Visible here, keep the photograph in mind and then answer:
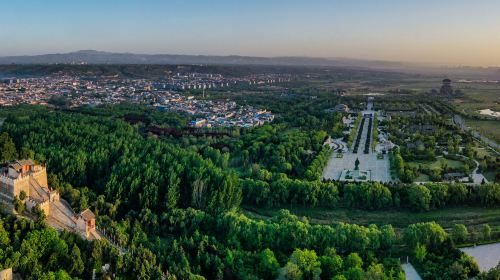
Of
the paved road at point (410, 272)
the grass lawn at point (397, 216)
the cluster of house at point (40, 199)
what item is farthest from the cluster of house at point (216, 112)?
the paved road at point (410, 272)

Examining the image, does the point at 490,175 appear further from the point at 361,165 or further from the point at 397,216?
the point at 397,216

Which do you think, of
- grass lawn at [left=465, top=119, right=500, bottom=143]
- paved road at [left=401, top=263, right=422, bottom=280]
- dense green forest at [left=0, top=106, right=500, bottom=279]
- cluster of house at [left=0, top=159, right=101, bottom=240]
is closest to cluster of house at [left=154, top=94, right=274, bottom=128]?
dense green forest at [left=0, top=106, right=500, bottom=279]

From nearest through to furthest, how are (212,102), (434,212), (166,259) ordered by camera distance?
(166,259) < (434,212) < (212,102)

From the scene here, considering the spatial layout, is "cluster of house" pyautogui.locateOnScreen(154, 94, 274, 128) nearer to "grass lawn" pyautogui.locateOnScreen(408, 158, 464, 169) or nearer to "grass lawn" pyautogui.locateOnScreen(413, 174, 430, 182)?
"grass lawn" pyautogui.locateOnScreen(408, 158, 464, 169)

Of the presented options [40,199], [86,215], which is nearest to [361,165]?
[86,215]

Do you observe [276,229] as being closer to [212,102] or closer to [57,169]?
[57,169]

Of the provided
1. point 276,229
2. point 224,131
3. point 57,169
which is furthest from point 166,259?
point 224,131
